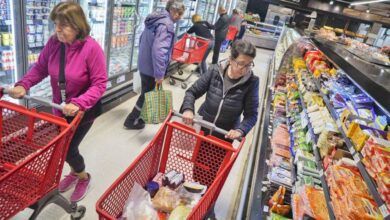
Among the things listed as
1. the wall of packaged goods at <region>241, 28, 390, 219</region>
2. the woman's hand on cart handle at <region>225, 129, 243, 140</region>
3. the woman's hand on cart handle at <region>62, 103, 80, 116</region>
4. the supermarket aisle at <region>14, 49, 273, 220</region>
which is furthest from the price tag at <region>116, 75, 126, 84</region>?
the woman's hand on cart handle at <region>225, 129, 243, 140</region>

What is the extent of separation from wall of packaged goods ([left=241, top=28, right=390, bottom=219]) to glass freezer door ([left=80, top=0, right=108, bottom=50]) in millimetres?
2838

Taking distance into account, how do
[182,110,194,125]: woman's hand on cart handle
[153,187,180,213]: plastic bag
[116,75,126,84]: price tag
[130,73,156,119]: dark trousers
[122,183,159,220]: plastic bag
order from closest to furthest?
[122,183,159,220]: plastic bag → [153,187,180,213]: plastic bag → [182,110,194,125]: woman's hand on cart handle → [130,73,156,119]: dark trousers → [116,75,126,84]: price tag

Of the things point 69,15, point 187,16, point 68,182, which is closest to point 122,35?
point 68,182

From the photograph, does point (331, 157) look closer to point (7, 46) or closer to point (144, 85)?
point (144, 85)

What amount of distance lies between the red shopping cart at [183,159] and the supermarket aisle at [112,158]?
39.3 inches

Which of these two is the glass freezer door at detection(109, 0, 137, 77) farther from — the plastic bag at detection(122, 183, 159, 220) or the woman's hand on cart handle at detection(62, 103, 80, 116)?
the plastic bag at detection(122, 183, 159, 220)

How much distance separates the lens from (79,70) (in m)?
2.01

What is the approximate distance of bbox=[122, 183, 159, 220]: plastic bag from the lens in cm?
143

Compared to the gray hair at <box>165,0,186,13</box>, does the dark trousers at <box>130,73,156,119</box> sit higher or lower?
lower

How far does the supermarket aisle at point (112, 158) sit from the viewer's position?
257cm

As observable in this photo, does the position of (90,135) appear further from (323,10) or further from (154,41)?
(323,10)

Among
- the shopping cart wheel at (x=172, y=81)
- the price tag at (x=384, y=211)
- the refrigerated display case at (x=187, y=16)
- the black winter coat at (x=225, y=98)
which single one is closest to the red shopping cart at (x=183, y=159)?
the black winter coat at (x=225, y=98)

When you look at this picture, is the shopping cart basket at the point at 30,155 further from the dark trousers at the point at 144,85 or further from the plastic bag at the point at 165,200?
the dark trousers at the point at 144,85

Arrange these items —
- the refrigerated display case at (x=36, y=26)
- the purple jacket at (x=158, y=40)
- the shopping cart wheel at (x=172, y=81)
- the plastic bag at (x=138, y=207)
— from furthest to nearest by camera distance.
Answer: the shopping cart wheel at (x=172, y=81), the purple jacket at (x=158, y=40), the refrigerated display case at (x=36, y=26), the plastic bag at (x=138, y=207)
